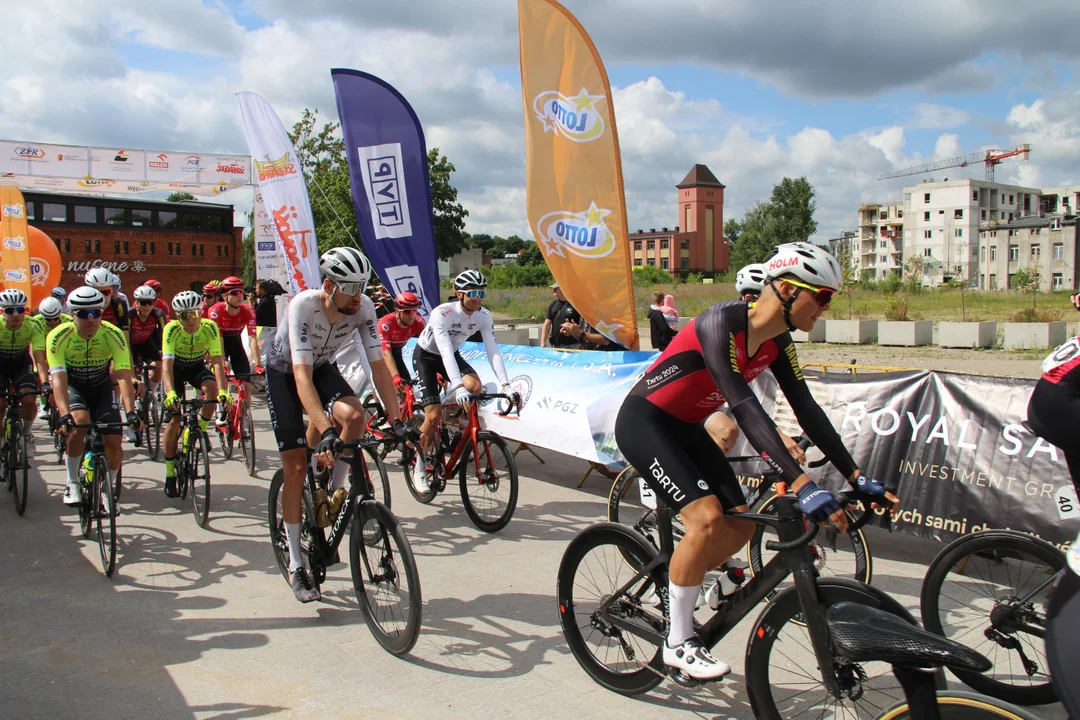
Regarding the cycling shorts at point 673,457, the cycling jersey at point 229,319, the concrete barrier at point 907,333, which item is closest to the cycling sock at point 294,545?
the cycling shorts at point 673,457

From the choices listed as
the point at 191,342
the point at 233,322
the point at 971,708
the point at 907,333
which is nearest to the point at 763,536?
the point at 971,708

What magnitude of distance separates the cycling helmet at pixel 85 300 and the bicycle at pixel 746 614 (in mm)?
5020

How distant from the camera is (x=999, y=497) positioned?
549cm

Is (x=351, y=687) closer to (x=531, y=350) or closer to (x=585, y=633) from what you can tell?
(x=585, y=633)

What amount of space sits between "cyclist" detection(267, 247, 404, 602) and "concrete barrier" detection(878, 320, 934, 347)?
73.8ft

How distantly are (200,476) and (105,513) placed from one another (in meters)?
1.42

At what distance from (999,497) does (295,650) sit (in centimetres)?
457

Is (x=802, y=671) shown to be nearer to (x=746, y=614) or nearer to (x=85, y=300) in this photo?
(x=746, y=614)

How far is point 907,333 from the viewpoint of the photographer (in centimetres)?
2444

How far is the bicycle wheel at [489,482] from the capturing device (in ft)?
22.8

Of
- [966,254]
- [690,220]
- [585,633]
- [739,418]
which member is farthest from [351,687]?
[966,254]

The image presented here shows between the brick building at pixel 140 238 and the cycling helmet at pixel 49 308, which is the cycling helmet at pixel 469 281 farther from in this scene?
the brick building at pixel 140 238

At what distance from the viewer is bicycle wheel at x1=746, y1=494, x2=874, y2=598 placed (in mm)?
5016

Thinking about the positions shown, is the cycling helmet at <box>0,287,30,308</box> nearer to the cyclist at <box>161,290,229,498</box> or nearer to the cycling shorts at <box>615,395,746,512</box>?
the cyclist at <box>161,290,229,498</box>
